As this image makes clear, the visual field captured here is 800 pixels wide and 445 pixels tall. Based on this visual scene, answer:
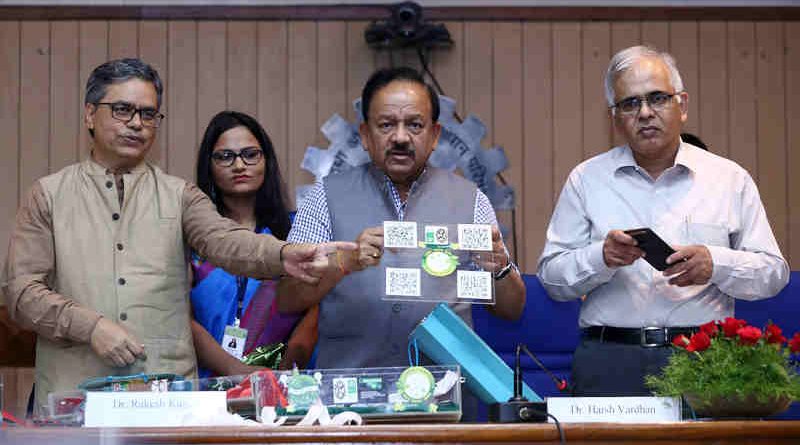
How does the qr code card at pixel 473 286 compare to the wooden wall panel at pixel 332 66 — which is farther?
the wooden wall panel at pixel 332 66

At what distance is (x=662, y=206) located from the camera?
292 cm

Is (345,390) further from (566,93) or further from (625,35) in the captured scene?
(625,35)

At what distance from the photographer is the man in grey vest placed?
2777 mm

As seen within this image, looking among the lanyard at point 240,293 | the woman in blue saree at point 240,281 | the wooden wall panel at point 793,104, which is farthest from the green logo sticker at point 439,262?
the wooden wall panel at point 793,104

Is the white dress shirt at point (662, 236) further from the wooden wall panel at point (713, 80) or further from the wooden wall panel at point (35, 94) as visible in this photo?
the wooden wall panel at point (35, 94)

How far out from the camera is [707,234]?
2852mm

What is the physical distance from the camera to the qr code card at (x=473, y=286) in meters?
2.45

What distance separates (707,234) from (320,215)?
0.97m

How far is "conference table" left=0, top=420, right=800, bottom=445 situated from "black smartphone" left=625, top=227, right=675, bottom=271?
534mm

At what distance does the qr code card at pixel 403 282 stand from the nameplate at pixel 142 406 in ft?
1.50

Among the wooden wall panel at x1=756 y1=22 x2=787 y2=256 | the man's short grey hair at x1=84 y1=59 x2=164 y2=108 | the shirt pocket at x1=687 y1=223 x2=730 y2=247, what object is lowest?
the shirt pocket at x1=687 y1=223 x2=730 y2=247

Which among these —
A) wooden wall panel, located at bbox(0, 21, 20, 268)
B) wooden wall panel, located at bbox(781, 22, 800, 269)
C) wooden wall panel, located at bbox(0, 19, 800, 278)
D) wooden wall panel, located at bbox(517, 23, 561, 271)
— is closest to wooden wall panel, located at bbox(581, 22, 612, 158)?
wooden wall panel, located at bbox(0, 19, 800, 278)

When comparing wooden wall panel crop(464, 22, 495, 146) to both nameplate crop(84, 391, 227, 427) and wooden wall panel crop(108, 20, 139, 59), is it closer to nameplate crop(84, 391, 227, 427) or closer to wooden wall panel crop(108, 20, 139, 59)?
wooden wall panel crop(108, 20, 139, 59)

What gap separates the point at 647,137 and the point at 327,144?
229cm
